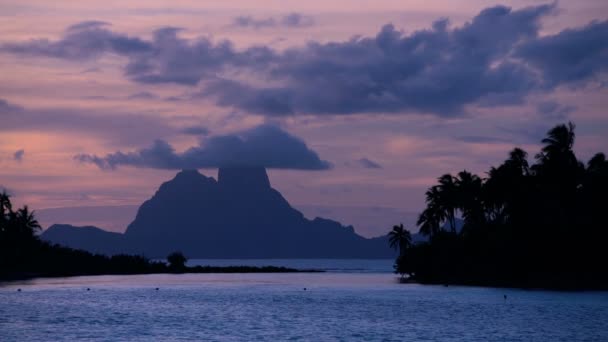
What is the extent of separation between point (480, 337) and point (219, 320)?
21419 mm

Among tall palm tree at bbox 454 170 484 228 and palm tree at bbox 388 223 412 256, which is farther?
palm tree at bbox 388 223 412 256

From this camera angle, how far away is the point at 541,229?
4161 inches

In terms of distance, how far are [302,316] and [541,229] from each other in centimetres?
4870

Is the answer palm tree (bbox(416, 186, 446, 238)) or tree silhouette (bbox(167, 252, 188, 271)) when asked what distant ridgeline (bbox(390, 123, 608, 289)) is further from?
tree silhouette (bbox(167, 252, 188, 271))

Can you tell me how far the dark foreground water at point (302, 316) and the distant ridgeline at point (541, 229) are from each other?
9377 millimetres

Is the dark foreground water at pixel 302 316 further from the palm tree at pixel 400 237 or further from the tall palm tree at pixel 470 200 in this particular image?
the palm tree at pixel 400 237

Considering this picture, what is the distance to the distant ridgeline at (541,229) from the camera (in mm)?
102125

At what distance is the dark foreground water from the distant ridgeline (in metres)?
9.38

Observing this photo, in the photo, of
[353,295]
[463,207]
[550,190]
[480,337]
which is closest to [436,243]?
[463,207]

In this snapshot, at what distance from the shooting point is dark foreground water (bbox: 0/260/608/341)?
54.5 metres

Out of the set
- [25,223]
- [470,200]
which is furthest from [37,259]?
[470,200]

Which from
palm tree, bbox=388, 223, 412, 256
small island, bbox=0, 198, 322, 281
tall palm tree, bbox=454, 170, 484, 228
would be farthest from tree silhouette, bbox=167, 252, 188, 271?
tall palm tree, bbox=454, 170, 484, 228

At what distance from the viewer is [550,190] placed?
106 meters

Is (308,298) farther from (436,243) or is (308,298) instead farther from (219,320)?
(436,243)
